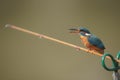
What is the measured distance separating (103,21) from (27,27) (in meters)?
0.69

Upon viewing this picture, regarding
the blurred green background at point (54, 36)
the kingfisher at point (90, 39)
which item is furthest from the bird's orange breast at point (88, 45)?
the blurred green background at point (54, 36)

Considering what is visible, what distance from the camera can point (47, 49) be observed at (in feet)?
8.07

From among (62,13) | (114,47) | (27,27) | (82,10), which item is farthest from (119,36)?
(27,27)

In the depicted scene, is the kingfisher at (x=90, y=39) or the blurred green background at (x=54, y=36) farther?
the blurred green background at (x=54, y=36)

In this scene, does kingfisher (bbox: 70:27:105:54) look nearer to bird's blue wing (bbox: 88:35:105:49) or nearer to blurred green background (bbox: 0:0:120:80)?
bird's blue wing (bbox: 88:35:105:49)

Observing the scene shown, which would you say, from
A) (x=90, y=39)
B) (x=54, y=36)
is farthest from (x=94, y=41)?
(x=54, y=36)

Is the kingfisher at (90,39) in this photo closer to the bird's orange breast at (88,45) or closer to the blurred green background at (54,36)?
the bird's orange breast at (88,45)

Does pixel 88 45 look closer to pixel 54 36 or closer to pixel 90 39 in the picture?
pixel 90 39

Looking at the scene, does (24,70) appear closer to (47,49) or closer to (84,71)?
(47,49)

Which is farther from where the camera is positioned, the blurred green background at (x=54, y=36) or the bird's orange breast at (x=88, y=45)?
the blurred green background at (x=54, y=36)

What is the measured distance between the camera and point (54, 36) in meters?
2.43

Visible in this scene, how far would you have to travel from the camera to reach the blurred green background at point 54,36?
2.38 metres

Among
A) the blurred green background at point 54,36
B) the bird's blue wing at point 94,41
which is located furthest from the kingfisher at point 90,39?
the blurred green background at point 54,36

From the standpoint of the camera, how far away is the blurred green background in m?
2.38
